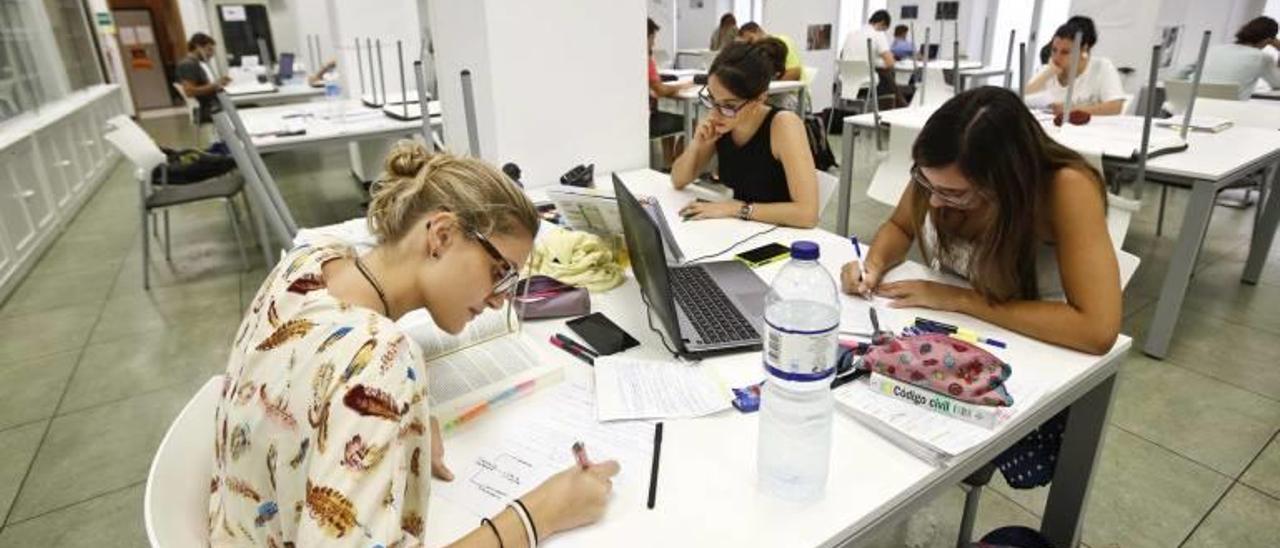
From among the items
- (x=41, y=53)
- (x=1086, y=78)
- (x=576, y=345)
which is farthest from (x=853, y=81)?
(x=41, y=53)

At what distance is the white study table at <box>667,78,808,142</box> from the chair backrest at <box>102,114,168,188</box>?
319cm

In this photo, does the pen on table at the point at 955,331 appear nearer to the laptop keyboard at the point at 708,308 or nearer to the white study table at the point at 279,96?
the laptop keyboard at the point at 708,308

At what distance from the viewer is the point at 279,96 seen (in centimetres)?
577

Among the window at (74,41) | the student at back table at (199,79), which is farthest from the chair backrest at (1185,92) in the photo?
the window at (74,41)

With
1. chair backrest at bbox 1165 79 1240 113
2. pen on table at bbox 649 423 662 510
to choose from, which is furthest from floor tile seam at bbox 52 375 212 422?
chair backrest at bbox 1165 79 1240 113

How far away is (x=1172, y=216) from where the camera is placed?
163 inches

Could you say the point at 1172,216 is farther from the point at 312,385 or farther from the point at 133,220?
the point at 133,220

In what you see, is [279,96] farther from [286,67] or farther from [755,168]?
[755,168]

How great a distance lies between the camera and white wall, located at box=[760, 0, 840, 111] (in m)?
7.25

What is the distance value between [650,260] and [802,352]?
466 mm

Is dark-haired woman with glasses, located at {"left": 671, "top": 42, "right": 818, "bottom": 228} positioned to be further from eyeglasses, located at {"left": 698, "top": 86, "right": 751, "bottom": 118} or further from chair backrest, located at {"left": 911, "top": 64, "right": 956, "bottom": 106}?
chair backrest, located at {"left": 911, "top": 64, "right": 956, "bottom": 106}

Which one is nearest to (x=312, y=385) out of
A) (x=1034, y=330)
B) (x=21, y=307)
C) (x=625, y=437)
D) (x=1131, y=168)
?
(x=625, y=437)

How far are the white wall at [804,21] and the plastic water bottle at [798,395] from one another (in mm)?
6749

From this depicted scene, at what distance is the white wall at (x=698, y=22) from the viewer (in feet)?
36.6
